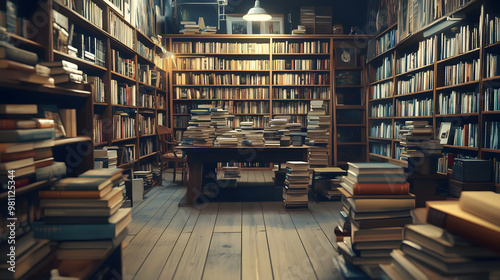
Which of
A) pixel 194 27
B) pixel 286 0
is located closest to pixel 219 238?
pixel 194 27

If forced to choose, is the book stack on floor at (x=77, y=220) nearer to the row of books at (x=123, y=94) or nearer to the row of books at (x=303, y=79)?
the row of books at (x=123, y=94)

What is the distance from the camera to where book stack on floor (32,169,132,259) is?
135 cm

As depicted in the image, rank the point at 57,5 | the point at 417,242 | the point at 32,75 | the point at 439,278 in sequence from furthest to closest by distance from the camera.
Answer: the point at 57,5 < the point at 32,75 < the point at 417,242 < the point at 439,278

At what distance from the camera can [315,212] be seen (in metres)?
3.50

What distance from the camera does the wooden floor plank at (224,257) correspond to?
6.61 ft

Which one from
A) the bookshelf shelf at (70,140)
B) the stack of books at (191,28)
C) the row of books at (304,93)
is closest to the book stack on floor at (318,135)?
the row of books at (304,93)

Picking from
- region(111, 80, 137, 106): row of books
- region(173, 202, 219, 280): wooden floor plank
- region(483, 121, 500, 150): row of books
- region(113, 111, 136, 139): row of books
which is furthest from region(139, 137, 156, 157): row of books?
region(483, 121, 500, 150): row of books

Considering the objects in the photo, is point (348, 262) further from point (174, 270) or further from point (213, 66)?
point (213, 66)

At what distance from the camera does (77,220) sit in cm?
136

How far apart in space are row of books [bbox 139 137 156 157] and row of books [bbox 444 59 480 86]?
14.1 feet

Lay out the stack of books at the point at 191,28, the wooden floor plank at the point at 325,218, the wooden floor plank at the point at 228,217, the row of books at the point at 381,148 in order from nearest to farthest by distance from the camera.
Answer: the wooden floor plank at the point at 325,218
the wooden floor plank at the point at 228,217
the row of books at the point at 381,148
the stack of books at the point at 191,28

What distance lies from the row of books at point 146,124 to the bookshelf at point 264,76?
975 mm

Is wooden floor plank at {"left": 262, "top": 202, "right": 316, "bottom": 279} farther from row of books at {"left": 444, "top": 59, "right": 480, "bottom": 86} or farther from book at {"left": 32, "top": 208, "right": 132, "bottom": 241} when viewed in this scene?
row of books at {"left": 444, "top": 59, "right": 480, "bottom": 86}

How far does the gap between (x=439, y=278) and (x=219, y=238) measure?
6.51ft
